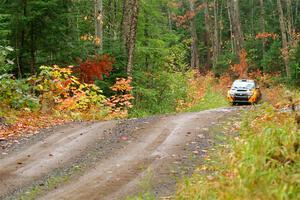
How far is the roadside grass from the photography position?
5660 mm

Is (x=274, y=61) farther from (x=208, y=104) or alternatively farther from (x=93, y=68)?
(x=93, y=68)

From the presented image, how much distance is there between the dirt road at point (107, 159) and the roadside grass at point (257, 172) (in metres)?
0.65

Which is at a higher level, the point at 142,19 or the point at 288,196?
the point at 142,19

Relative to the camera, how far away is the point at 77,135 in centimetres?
1178

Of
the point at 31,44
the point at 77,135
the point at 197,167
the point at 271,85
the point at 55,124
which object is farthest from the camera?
the point at 271,85

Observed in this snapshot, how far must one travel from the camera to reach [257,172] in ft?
19.9

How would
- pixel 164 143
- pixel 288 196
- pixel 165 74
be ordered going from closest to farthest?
pixel 288 196, pixel 164 143, pixel 165 74

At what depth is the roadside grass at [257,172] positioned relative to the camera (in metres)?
5.66

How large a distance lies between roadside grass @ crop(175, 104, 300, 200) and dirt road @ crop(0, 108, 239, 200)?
25.5 inches

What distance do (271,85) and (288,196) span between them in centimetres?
3179

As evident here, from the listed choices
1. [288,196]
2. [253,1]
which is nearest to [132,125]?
[288,196]

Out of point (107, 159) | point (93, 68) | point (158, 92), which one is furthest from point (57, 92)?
point (158, 92)

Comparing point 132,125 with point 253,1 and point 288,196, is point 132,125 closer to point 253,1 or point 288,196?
point 288,196

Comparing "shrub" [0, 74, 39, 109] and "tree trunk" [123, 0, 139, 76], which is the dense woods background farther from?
"shrub" [0, 74, 39, 109]
